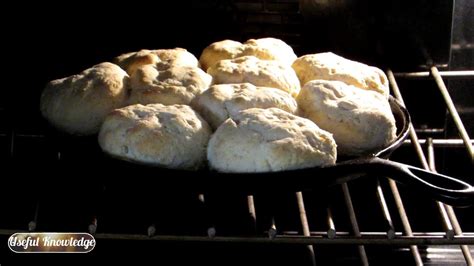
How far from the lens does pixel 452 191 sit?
3.06 ft

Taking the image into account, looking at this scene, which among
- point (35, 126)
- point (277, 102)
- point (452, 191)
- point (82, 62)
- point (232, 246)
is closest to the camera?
point (452, 191)

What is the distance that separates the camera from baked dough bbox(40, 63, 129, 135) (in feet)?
3.84

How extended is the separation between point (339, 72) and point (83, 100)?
1.28 feet

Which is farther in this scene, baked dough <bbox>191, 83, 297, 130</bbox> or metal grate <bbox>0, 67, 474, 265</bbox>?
baked dough <bbox>191, 83, 297, 130</bbox>

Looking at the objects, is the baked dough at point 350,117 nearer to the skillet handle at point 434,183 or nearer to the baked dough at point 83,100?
the skillet handle at point 434,183

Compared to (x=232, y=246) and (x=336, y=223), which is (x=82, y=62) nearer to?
(x=232, y=246)

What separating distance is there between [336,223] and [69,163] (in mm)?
596

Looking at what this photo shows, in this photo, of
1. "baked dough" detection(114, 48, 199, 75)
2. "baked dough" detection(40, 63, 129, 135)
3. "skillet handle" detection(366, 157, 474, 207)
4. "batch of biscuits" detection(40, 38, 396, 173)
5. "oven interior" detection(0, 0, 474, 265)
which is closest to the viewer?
"skillet handle" detection(366, 157, 474, 207)

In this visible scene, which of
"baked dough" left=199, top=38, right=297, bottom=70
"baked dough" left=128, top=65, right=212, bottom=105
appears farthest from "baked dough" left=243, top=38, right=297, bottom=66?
"baked dough" left=128, top=65, right=212, bottom=105

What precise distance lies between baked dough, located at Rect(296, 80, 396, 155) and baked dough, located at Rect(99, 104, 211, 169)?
0.16 meters

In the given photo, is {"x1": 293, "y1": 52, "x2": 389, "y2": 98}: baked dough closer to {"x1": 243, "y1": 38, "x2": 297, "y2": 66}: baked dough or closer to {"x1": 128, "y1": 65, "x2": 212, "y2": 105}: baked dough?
{"x1": 243, "y1": 38, "x2": 297, "y2": 66}: baked dough

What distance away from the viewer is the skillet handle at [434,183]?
0.93m

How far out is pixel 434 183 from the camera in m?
0.97

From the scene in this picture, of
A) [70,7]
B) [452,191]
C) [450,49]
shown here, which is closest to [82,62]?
[70,7]
